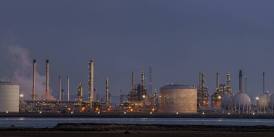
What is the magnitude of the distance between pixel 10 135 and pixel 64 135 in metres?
5.30

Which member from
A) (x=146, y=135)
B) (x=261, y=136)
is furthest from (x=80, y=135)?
(x=261, y=136)

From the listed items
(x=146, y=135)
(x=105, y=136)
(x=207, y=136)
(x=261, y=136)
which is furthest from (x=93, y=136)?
(x=261, y=136)

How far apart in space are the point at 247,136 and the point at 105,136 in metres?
13.6

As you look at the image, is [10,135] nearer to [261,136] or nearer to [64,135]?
[64,135]

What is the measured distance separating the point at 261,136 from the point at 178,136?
7993 millimetres

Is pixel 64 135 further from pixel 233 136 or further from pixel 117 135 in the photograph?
pixel 233 136

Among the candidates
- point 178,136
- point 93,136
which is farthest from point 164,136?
point 93,136

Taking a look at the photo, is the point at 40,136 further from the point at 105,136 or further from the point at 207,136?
the point at 207,136

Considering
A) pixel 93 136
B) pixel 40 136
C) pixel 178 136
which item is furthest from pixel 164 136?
Answer: pixel 40 136

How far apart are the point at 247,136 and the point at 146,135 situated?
Answer: 9.60 metres

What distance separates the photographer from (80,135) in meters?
72.9

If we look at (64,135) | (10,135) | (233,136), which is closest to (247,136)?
(233,136)

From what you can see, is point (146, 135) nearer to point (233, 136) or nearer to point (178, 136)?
point (178, 136)

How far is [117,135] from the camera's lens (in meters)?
73.0
